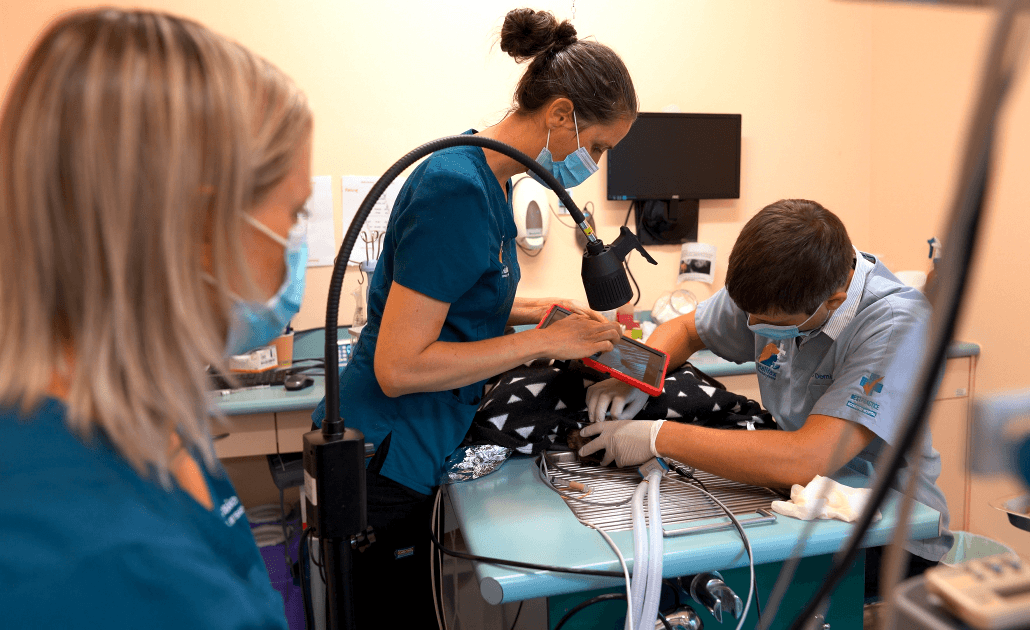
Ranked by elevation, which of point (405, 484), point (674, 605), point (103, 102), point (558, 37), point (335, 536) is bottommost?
point (674, 605)

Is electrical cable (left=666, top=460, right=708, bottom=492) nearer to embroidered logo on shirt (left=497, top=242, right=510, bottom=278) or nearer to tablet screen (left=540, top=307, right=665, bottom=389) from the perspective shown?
tablet screen (left=540, top=307, right=665, bottom=389)

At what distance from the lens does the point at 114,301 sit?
20.2 inches

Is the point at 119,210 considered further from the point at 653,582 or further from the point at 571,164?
the point at 571,164

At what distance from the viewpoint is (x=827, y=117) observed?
3.15 metres

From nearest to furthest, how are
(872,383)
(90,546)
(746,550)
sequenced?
(90,546) < (746,550) < (872,383)

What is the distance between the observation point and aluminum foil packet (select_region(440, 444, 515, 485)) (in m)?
1.27

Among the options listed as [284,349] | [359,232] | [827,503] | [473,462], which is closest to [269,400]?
[284,349]

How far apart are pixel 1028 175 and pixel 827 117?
94 centimetres

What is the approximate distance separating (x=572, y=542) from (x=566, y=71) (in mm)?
878

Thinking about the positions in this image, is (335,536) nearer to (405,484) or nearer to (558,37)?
(405,484)

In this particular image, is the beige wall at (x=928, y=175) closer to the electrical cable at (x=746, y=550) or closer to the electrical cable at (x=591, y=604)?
the electrical cable at (x=746, y=550)

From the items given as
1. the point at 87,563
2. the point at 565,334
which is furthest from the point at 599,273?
the point at 87,563

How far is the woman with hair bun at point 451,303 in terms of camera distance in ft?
3.65

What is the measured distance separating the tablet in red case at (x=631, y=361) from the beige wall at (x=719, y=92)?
1508 mm
